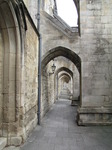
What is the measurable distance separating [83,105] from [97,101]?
532 mm

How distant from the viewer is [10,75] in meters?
3.80

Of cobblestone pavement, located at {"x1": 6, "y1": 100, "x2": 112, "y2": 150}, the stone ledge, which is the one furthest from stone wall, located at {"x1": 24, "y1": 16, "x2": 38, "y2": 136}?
the stone ledge

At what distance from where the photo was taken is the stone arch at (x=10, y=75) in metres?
3.73

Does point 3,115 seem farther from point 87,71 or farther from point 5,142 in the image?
point 87,71

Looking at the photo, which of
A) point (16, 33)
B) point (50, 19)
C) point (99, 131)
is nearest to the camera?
point (16, 33)

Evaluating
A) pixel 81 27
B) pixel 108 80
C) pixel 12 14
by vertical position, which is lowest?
pixel 108 80

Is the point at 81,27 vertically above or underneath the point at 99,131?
above

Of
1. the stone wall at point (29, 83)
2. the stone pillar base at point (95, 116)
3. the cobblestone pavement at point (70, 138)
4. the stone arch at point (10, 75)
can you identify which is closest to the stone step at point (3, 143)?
the stone arch at point (10, 75)

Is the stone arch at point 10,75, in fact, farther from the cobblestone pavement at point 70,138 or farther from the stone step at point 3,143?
the cobblestone pavement at point 70,138

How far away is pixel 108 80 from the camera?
6164 millimetres

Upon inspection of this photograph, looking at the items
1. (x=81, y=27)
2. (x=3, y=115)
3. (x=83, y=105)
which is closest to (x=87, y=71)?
(x=83, y=105)

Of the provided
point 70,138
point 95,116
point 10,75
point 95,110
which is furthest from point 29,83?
point 95,116

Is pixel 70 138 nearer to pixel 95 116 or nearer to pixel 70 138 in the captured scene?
pixel 70 138

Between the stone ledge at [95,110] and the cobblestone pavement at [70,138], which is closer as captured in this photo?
the cobblestone pavement at [70,138]
